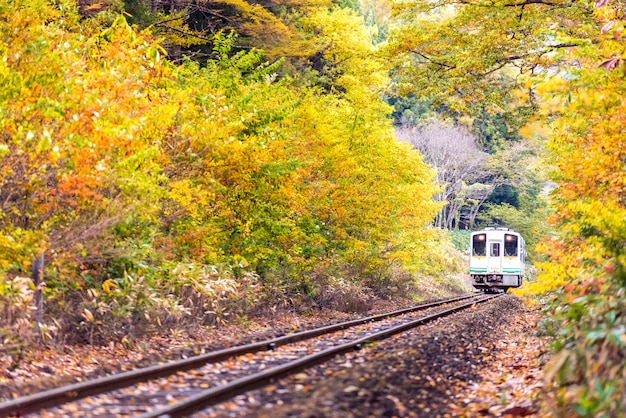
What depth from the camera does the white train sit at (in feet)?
107

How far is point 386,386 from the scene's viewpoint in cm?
742

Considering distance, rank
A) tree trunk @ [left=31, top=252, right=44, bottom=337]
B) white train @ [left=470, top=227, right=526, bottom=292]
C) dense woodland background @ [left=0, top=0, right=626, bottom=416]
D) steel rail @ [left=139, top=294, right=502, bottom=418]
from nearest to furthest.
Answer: steel rail @ [left=139, top=294, right=502, bottom=418]
dense woodland background @ [left=0, top=0, right=626, bottom=416]
tree trunk @ [left=31, top=252, right=44, bottom=337]
white train @ [left=470, top=227, right=526, bottom=292]

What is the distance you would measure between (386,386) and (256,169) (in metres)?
7.12

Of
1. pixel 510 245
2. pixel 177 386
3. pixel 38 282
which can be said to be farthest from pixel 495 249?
pixel 177 386

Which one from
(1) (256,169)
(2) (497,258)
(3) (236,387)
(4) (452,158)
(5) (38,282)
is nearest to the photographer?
(3) (236,387)

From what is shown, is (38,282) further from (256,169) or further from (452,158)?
(452,158)

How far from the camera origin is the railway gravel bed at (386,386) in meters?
6.32

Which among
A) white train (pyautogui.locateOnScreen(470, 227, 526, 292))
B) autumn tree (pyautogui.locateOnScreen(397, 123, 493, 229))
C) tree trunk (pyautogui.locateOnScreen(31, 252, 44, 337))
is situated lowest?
white train (pyautogui.locateOnScreen(470, 227, 526, 292))

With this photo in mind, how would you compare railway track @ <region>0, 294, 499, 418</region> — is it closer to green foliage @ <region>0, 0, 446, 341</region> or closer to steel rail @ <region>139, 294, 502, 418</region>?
steel rail @ <region>139, 294, 502, 418</region>

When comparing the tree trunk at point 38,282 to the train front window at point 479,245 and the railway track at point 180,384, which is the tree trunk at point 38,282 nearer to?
the railway track at point 180,384

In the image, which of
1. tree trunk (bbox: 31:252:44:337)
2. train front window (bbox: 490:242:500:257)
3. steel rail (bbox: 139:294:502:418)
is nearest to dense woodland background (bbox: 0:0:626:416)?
tree trunk (bbox: 31:252:44:337)

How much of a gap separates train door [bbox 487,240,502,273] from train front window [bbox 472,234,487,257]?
24 centimetres

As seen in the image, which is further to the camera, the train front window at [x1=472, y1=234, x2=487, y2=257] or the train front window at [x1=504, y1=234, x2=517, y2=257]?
the train front window at [x1=472, y1=234, x2=487, y2=257]

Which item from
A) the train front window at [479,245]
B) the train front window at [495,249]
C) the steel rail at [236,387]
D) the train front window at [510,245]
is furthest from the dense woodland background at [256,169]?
the train front window at [510,245]
